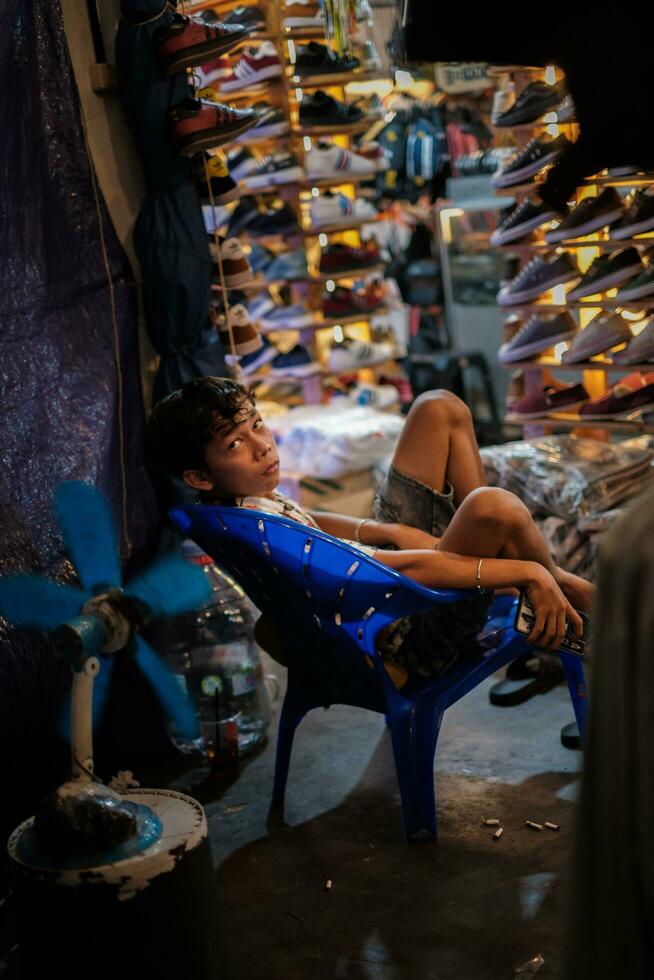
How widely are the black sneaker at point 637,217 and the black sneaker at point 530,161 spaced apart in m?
0.38

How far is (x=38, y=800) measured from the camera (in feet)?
9.80

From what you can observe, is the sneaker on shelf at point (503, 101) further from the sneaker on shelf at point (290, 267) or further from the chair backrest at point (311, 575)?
the chair backrest at point (311, 575)

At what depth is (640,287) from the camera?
421 cm

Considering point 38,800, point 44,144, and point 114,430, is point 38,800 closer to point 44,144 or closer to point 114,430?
→ point 114,430

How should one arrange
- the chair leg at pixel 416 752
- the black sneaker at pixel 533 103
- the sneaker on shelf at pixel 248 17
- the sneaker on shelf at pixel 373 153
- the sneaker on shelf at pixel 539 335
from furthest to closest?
the sneaker on shelf at pixel 373 153 < the sneaker on shelf at pixel 248 17 < the sneaker on shelf at pixel 539 335 < the black sneaker at pixel 533 103 < the chair leg at pixel 416 752

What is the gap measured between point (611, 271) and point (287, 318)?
1977mm

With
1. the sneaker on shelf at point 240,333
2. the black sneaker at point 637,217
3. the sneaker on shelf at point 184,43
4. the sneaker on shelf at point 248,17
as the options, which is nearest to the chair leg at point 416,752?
the sneaker on shelf at point 240,333

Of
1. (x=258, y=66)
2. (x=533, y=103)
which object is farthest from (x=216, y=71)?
(x=533, y=103)

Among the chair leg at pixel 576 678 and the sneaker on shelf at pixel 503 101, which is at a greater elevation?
the sneaker on shelf at pixel 503 101

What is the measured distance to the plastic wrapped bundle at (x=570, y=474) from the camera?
393cm

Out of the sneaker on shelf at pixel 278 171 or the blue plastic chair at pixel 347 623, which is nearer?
the blue plastic chair at pixel 347 623

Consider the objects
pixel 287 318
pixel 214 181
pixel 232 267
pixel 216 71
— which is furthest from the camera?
pixel 287 318

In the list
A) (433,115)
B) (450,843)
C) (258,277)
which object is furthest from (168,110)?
(433,115)

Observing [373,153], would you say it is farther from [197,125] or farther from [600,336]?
[197,125]
